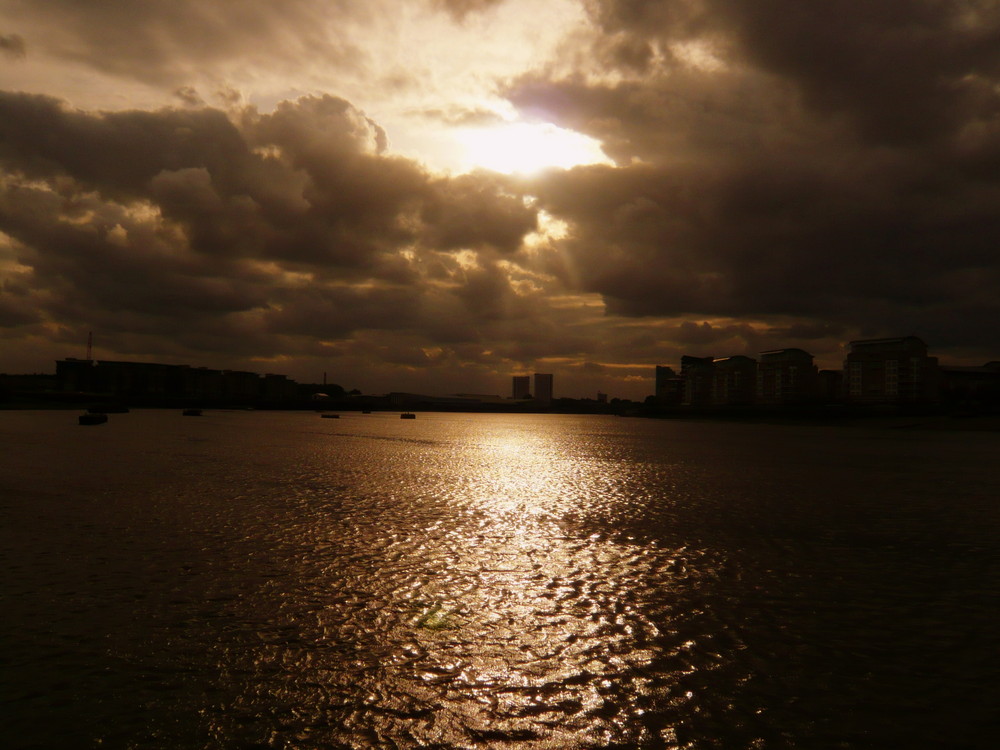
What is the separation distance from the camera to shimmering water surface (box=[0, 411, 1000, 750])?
9.38m

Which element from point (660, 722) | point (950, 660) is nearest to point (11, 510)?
point (660, 722)

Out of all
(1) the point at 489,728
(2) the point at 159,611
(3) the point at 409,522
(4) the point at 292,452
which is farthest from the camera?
(4) the point at 292,452

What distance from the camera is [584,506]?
104ft

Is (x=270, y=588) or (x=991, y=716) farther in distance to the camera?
(x=270, y=588)

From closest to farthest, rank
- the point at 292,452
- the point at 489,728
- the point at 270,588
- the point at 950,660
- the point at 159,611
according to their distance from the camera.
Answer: the point at 489,728 < the point at 950,660 < the point at 159,611 < the point at 270,588 < the point at 292,452

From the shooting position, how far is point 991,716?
9.82 metres

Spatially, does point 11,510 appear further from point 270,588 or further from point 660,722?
point 660,722

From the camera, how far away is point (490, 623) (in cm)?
1377

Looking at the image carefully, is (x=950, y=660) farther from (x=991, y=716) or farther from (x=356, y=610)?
(x=356, y=610)

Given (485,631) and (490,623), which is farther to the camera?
(490,623)

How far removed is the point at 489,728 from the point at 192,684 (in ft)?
16.9

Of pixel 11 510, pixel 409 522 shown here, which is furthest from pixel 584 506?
pixel 11 510

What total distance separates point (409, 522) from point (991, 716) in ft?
65.0

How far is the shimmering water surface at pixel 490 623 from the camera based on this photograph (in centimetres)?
938
